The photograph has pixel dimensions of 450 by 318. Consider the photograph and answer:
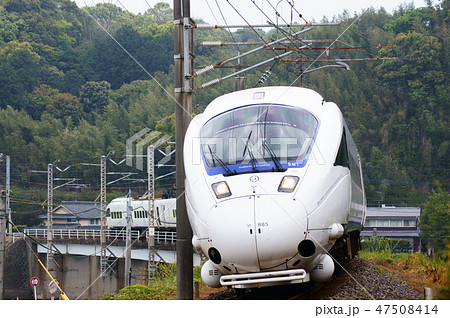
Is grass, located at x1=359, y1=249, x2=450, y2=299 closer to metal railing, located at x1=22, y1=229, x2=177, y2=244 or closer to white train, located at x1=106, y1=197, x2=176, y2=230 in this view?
metal railing, located at x1=22, y1=229, x2=177, y2=244

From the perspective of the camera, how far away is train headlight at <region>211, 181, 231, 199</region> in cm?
1041

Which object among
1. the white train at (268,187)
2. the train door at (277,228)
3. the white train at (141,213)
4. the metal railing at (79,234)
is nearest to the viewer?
the train door at (277,228)

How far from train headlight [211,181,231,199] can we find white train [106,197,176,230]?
27.6m

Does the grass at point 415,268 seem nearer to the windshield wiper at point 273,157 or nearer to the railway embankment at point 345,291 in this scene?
the railway embankment at point 345,291

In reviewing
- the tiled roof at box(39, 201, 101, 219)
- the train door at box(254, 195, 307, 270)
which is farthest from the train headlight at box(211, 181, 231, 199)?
the tiled roof at box(39, 201, 101, 219)

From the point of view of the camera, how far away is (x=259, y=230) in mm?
9891

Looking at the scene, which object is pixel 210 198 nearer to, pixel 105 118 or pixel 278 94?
pixel 278 94

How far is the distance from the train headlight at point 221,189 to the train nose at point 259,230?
0.55 feet

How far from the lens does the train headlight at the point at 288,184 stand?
10.2 metres

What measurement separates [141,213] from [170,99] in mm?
35795

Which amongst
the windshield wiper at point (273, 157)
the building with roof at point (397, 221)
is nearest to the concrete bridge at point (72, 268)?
the building with roof at point (397, 221)

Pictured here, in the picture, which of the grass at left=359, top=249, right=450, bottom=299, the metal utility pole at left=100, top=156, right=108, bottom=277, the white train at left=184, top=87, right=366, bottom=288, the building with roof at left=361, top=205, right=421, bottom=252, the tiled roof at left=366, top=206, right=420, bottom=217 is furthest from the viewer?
the building with roof at left=361, top=205, right=421, bottom=252

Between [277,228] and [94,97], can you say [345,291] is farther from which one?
[94,97]
